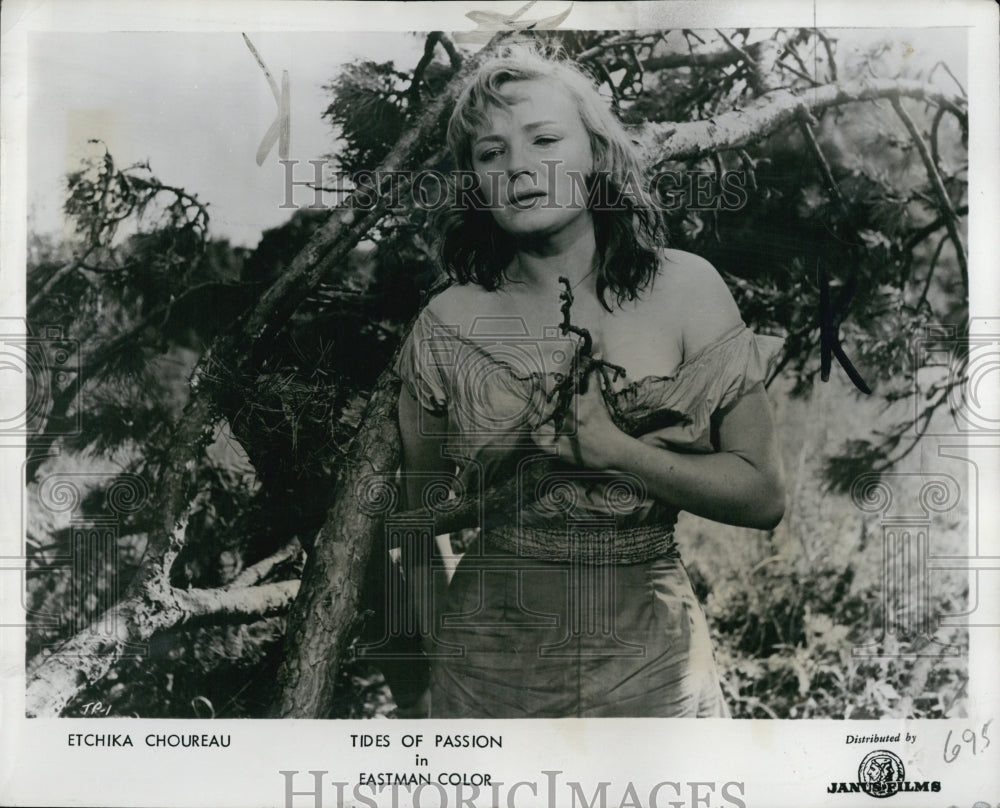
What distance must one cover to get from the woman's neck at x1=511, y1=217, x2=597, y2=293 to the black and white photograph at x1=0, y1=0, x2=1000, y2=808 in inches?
0.7

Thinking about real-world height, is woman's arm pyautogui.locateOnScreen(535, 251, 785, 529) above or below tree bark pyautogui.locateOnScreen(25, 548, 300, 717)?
above

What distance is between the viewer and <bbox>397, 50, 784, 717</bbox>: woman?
3.66 m

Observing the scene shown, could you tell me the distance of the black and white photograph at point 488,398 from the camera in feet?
12.2

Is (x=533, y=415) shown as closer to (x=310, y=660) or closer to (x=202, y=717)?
(x=310, y=660)

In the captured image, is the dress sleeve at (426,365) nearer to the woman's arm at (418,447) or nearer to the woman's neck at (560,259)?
the woman's arm at (418,447)

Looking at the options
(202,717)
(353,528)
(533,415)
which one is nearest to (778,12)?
(533,415)

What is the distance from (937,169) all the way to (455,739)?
297 cm

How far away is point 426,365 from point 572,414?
0.60m

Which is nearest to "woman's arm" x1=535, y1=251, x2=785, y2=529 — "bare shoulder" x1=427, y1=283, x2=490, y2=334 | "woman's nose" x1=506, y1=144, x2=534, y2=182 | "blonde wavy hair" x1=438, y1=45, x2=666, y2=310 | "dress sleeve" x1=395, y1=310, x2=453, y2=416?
"blonde wavy hair" x1=438, y1=45, x2=666, y2=310

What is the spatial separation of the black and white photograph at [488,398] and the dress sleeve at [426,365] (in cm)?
1

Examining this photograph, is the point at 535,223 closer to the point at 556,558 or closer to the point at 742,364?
the point at 742,364

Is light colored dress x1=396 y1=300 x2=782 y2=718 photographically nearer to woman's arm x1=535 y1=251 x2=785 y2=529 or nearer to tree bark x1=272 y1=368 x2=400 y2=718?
woman's arm x1=535 y1=251 x2=785 y2=529

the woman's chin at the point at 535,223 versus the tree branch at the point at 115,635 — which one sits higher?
the woman's chin at the point at 535,223

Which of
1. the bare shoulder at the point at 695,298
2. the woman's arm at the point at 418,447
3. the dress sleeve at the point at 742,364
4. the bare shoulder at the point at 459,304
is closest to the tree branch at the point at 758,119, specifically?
the bare shoulder at the point at 695,298
